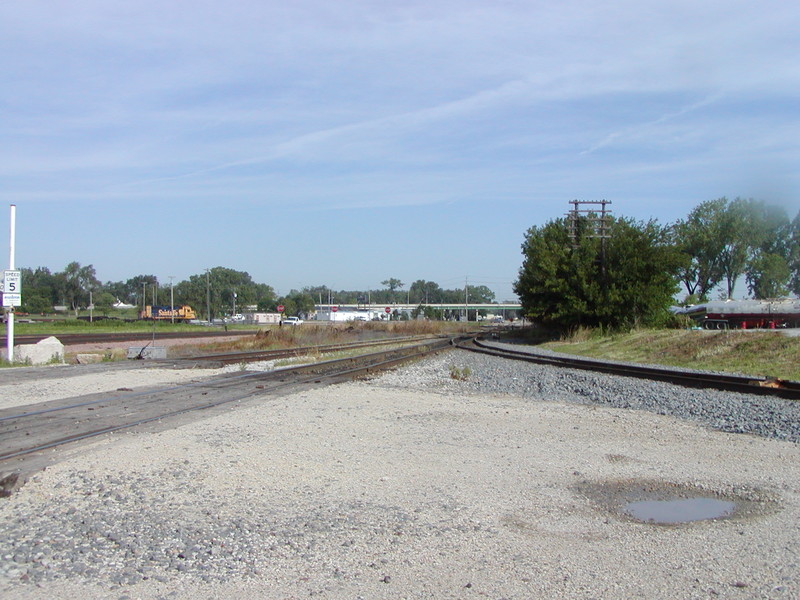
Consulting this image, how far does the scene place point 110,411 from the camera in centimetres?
1370

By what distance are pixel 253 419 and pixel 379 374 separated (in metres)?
11.4

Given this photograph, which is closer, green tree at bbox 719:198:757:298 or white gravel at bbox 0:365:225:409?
white gravel at bbox 0:365:225:409

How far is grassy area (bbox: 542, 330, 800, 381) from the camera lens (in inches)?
952

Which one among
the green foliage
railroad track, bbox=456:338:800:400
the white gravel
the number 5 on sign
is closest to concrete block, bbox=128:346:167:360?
the number 5 on sign

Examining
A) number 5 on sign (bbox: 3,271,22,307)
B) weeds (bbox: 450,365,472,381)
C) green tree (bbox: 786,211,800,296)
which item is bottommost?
weeds (bbox: 450,365,472,381)

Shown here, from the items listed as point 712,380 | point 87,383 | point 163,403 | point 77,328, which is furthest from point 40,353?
point 77,328

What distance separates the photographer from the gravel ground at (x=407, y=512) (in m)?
5.23

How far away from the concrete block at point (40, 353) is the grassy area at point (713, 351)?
2337 cm

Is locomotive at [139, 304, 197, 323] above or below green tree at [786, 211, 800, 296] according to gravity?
below

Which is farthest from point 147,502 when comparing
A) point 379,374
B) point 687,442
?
point 379,374

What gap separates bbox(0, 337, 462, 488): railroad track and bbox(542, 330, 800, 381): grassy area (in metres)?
13.3

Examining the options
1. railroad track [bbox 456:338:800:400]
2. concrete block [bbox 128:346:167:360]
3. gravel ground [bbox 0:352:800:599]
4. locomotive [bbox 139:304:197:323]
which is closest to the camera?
gravel ground [bbox 0:352:800:599]

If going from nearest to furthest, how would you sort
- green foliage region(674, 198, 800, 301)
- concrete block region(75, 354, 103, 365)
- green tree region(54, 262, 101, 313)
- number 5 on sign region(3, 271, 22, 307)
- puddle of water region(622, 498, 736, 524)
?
puddle of water region(622, 498, 736, 524) < number 5 on sign region(3, 271, 22, 307) < concrete block region(75, 354, 103, 365) < green foliage region(674, 198, 800, 301) < green tree region(54, 262, 101, 313)

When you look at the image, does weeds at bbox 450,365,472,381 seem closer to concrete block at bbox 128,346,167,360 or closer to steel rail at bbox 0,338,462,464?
steel rail at bbox 0,338,462,464
